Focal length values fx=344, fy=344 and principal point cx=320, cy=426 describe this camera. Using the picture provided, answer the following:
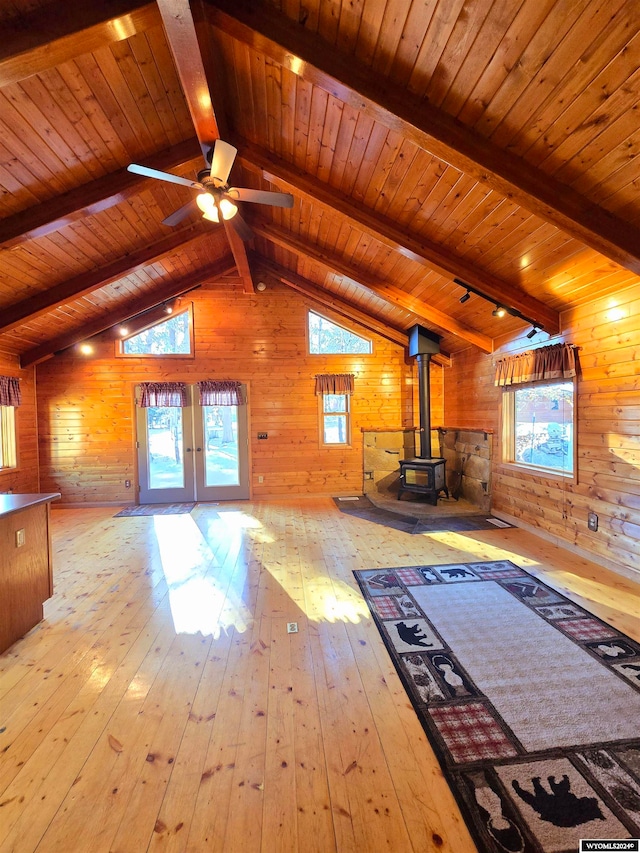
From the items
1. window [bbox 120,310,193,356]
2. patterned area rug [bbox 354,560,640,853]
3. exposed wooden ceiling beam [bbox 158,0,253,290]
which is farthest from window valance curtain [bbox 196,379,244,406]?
patterned area rug [bbox 354,560,640,853]

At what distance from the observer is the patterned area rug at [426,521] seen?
4.62 meters

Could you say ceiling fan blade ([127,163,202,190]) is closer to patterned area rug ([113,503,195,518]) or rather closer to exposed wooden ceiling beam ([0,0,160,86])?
exposed wooden ceiling beam ([0,0,160,86])

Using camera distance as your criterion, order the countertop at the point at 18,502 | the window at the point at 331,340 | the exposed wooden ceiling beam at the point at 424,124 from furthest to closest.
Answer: the window at the point at 331,340 → the countertop at the point at 18,502 → the exposed wooden ceiling beam at the point at 424,124

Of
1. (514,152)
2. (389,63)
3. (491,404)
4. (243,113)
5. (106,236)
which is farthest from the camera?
(491,404)

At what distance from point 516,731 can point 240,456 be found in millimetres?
5422

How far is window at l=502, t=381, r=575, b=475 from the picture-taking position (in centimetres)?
397

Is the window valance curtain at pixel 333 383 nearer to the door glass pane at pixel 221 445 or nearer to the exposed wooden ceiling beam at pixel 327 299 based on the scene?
the exposed wooden ceiling beam at pixel 327 299

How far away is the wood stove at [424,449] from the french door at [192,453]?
2991 mm

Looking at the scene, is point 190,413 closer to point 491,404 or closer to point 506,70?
point 491,404

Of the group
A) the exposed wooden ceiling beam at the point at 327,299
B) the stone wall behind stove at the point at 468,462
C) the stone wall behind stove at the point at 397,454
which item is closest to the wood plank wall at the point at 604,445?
the stone wall behind stove at the point at 468,462

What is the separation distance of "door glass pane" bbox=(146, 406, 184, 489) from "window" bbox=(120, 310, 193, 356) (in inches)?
41.4

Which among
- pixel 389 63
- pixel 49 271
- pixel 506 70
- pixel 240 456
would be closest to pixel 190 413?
pixel 240 456

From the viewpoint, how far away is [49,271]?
13.5ft

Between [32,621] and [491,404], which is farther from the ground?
[491,404]
